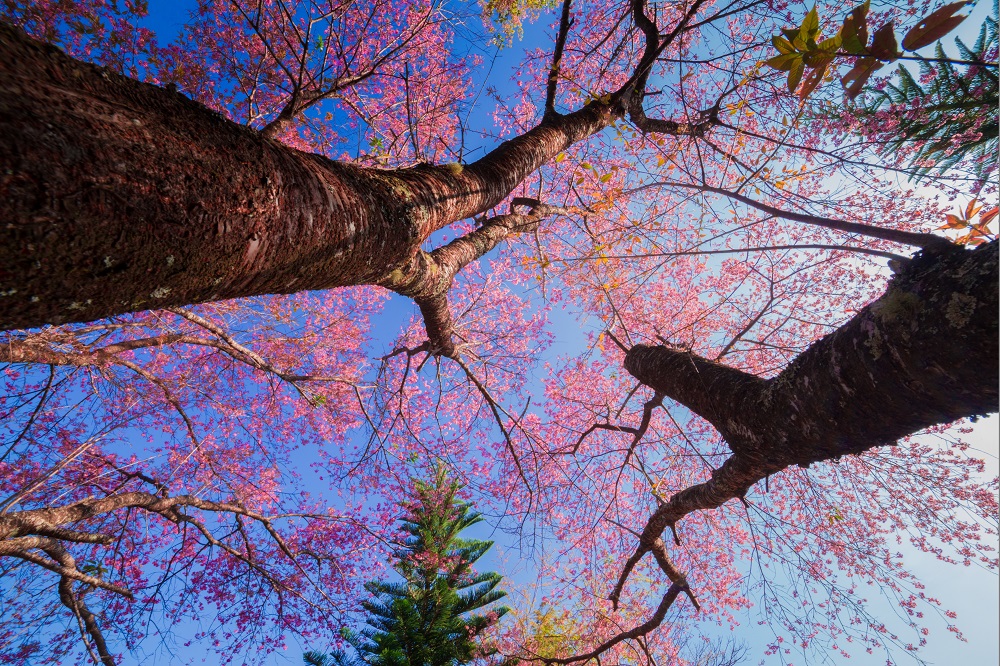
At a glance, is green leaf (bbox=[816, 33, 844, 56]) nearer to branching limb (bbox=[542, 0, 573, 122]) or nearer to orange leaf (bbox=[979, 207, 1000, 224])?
orange leaf (bbox=[979, 207, 1000, 224])

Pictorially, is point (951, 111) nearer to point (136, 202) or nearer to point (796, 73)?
point (796, 73)

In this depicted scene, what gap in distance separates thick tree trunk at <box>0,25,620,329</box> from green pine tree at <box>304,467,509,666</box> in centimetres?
643

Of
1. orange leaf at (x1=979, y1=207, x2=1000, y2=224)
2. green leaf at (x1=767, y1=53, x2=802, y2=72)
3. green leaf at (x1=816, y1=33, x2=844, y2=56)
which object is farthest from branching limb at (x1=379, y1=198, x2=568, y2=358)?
orange leaf at (x1=979, y1=207, x2=1000, y2=224)

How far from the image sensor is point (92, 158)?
75 centimetres

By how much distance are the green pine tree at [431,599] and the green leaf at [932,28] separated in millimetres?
7128

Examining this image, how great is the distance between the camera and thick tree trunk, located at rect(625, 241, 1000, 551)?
4.12 ft

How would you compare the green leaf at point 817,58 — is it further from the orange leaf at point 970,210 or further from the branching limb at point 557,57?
the branching limb at point 557,57

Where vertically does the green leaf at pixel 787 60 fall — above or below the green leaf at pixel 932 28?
above

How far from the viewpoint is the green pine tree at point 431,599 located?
Answer: 722 cm

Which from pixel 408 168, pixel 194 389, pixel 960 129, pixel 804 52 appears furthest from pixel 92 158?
pixel 194 389

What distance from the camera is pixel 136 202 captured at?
2.72ft

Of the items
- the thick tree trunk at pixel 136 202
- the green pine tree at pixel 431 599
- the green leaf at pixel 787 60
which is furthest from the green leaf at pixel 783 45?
the green pine tree at pixel 431 599

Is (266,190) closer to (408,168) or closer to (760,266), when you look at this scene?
(408,168)

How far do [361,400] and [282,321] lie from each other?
2.04 metres
